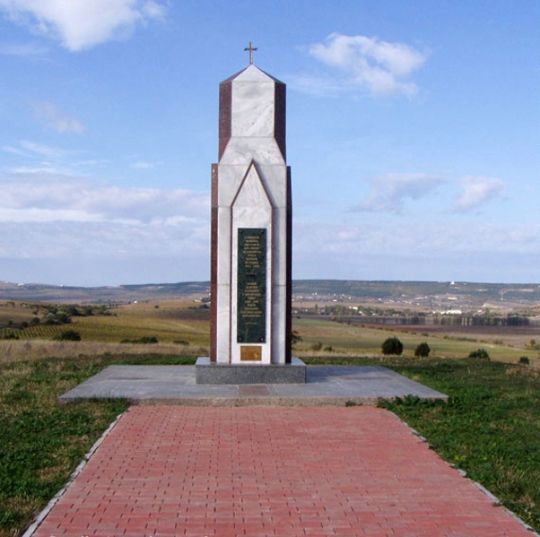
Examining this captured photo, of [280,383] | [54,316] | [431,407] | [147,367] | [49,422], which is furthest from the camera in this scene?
[54,316]

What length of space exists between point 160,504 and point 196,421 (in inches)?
149

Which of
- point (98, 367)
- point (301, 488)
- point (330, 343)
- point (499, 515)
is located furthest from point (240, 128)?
point (330, 343)

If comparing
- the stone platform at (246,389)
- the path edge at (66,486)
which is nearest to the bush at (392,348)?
the stone platform at (246,389)

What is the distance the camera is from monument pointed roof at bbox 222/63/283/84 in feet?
42.4

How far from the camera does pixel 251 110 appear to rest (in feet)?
42.3

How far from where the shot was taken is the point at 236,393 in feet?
38.1

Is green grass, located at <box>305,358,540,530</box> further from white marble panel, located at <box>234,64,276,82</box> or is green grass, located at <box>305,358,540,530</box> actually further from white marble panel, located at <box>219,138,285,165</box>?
white marble panel, located at <box>234,64,276,82</box>

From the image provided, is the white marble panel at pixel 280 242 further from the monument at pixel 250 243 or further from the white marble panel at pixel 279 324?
the white marble panel at pixel 279 324

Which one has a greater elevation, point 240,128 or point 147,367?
point 240,128

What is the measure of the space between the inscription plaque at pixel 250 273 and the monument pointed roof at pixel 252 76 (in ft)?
7.91

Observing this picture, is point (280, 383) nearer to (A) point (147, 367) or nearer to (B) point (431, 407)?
(B) point (431, 407)

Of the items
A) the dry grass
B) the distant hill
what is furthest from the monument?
the distant hill

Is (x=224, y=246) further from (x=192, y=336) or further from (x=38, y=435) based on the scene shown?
(x=192, y=336)

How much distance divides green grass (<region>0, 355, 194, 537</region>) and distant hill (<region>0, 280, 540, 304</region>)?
78769 millimetres
